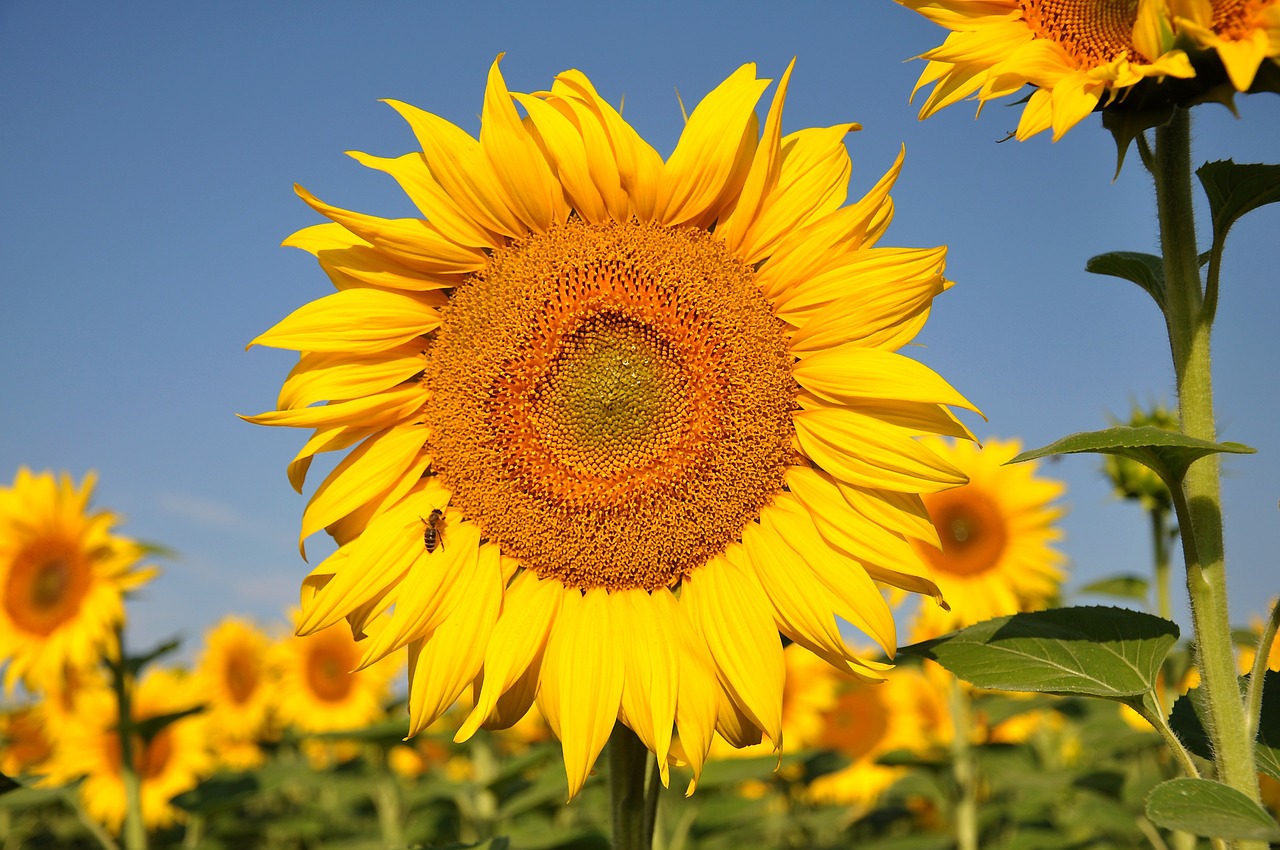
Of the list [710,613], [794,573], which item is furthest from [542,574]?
[794,573]

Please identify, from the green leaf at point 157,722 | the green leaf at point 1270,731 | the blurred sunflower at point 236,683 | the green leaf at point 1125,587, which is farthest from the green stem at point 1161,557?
the blurred sunflower at point 236,683

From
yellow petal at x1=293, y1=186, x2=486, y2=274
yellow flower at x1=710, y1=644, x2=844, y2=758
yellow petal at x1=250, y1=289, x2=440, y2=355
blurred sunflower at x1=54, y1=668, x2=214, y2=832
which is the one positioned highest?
yellow petal at x1=293, y1=186, x2=486, y2=274

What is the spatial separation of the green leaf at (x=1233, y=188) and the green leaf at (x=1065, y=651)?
81 cm

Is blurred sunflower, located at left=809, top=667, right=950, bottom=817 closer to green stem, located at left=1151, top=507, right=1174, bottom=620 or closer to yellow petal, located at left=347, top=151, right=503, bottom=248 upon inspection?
green stem, located at left=1151, top=507, right=1174, bottom=620

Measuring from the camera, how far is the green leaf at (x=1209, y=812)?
1.65m

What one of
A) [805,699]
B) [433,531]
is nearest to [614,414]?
[433,531]

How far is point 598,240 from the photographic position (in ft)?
8.22

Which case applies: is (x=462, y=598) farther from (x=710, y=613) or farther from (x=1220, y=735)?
(x=1220, y=735)

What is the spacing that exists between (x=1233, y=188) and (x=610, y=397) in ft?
4.53

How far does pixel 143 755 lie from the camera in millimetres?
8266

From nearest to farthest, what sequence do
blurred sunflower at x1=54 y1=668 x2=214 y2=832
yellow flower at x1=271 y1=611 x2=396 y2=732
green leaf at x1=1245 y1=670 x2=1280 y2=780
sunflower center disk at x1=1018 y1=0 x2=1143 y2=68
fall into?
sunflower center disk at x1=1018 y1=0 x2=1143 y2=68 < green leaf at x1=1245 y1=670 x2=1280 y2=780 < blurred sunflower at x1=54 y1=668 x2=214 y2=832 < yellow flower at x1=271 y1=611 x2=396 y2=732

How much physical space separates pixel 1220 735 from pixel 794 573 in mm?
870

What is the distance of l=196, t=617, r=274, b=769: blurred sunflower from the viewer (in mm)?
10188

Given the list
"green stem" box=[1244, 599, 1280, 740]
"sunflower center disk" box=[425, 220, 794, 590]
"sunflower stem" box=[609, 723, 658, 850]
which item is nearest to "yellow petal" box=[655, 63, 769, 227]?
"sunflower center disk" box=[425, 220, 794, 590]
